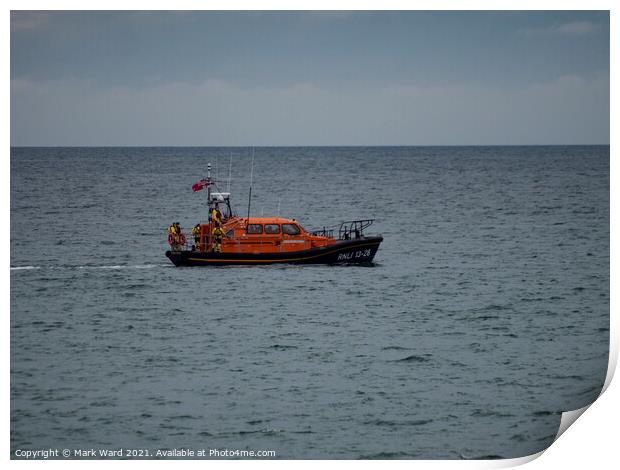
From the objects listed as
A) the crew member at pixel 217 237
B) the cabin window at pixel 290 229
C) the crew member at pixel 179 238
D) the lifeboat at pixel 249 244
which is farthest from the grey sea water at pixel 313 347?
the cabin window at pixel 290 229

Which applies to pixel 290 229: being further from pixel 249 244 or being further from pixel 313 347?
pixel 313 347

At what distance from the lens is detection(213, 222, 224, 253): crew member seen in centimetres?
2512

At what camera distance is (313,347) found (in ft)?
56.8

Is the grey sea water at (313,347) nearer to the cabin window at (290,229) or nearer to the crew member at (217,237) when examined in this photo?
the crew member at (217,237)

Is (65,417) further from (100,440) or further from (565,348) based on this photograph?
(565,348)

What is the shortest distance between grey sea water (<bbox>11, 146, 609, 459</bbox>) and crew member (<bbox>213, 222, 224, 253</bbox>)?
60cm

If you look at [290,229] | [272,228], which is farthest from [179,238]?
[290,229]

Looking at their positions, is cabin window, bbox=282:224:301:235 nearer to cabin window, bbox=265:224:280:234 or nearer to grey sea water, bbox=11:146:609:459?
cabin window, bbox=265:224:280:234

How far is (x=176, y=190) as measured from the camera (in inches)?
2657

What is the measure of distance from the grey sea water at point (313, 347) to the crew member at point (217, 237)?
1.98 ft

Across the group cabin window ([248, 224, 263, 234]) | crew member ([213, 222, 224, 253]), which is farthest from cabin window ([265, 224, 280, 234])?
crew member ([213, 222, 224, 253])
